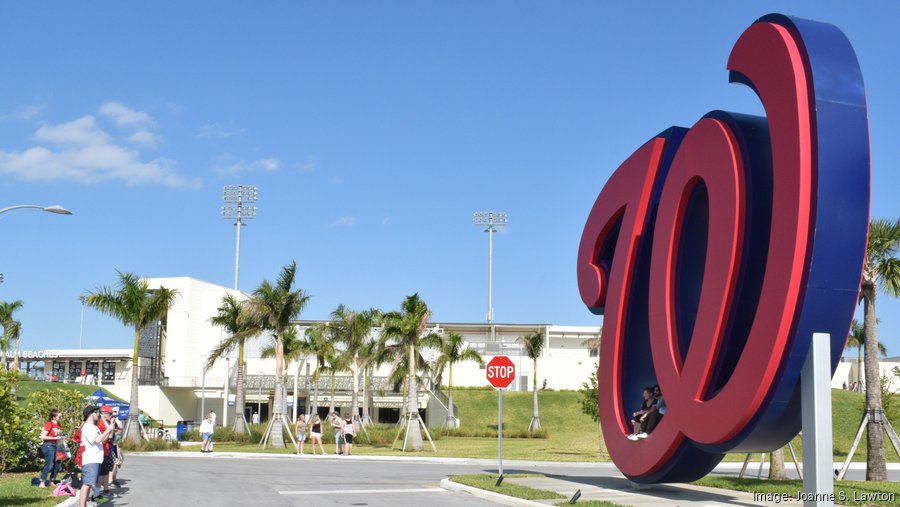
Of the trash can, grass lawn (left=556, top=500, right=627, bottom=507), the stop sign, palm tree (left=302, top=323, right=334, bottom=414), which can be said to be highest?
palm tree (left=302, top=323, right=334, bottom=414)

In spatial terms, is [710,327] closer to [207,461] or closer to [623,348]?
[623,348]

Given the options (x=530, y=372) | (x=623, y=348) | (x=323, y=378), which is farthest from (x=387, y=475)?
(x=530, y=372)

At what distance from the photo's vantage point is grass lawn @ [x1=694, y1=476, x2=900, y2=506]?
1642cm

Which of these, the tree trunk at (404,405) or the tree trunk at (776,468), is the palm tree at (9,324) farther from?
the tree trunk at (776,468)

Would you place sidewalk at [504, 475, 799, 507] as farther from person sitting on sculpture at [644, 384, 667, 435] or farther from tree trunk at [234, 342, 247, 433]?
tree trunk at [234, 342, 247, 433]

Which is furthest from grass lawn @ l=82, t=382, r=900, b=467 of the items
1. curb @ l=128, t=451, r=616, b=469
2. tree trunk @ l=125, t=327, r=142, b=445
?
tree trunk @ l=125, t=327, r=142, b=445

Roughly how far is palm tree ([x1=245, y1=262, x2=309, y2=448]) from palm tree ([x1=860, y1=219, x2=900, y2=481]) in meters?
23.6

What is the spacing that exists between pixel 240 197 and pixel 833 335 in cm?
7572

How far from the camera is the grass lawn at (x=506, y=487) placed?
17.2 m

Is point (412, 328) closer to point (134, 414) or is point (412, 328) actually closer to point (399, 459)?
point (399, 459)

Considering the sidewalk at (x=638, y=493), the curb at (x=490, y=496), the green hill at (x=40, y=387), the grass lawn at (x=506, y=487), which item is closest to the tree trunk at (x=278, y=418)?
the grass lawn at (x=506, y=487)

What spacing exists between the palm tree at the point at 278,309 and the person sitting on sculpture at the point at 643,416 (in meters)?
23.3

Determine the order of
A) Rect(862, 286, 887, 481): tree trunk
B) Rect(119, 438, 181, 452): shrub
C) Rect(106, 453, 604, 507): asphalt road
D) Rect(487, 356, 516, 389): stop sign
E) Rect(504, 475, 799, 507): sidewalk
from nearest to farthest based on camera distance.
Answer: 1. Rect(504, 475, 799, 507): sidewalk
2. Rect(106, 453, 604, 507): asphalt road
3. Rect(487, 356, 516, 389): stop sign
4. Rect(862, 286, 887, 481): tree trunk
5. Rect(119, 438, 181, 452): shrub

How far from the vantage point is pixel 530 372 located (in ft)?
272
